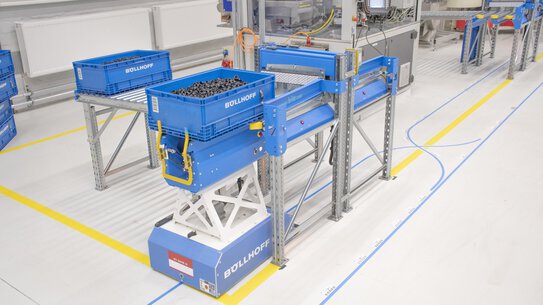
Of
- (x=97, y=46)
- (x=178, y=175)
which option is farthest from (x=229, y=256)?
(x=97, y=46)

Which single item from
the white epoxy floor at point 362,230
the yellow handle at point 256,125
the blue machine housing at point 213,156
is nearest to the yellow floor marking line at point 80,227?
the white epoxy floor at point 362,230

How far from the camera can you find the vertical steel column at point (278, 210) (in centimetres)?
354

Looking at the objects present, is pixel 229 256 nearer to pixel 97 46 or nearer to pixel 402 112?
pixel 402 112

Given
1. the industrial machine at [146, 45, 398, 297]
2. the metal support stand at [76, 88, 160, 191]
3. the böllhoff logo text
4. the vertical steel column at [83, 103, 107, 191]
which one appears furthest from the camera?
the vertical steel column at [83, 103, 107, 191]

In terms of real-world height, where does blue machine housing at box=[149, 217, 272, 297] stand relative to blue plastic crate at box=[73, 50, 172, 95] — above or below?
below

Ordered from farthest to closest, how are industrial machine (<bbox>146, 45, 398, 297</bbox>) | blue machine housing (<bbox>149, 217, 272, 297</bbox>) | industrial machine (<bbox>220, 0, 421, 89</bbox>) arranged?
industrial machine (<bbox>220, 0, 421, 89</bbox>) < blue machine housing (<bbox>149, 217, 272, 297</bbox>) < industrial machine (<bbox>146, 45, 398, 297</bbox>)

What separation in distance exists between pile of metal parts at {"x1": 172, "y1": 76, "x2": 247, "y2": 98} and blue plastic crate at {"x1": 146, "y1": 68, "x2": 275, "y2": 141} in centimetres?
13

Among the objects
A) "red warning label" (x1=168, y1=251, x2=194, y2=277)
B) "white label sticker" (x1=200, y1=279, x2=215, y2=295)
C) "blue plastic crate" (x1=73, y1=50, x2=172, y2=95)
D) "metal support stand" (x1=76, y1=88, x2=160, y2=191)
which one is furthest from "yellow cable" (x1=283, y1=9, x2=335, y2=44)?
"white label sticker" (x1=200, y1=279, x2=215, y2=295)

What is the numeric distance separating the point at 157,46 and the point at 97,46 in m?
1.56

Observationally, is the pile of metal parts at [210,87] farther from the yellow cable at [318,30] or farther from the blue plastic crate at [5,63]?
the blue plastic crate at [5,63]

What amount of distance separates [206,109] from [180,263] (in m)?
1.22

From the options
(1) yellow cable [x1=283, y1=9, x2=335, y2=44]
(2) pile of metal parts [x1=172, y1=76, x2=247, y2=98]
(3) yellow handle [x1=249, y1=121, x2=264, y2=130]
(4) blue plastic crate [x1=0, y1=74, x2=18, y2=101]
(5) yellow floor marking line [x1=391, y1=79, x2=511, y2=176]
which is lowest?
(5) yellow floor marking line [x1=391, y1=79, x2=511, y2=176]

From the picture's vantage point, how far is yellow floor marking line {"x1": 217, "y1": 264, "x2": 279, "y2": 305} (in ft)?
11.4

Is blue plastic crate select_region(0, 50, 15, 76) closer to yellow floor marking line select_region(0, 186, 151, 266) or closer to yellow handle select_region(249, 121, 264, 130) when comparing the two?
yellow floor marking line select_region(0, 186, 151, 266)
